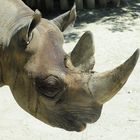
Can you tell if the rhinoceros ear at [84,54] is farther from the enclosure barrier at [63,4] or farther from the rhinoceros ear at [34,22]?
the enclosure barrier at [63,4]

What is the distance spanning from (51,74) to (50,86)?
76 mm

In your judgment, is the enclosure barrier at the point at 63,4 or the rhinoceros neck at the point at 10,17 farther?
the enclosure barrier at the point at 63,4

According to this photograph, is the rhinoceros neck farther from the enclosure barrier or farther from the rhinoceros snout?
the enclosure barrier

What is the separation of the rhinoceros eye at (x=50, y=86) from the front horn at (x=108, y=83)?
181 millimetres

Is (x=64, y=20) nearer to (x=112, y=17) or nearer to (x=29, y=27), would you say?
(x=29, y=27)

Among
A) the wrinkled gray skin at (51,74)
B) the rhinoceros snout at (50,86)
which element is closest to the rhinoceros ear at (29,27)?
the wrinkled gray skin at (51,74)

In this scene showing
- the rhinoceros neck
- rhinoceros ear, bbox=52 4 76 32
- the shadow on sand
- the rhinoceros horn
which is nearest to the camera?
the rhinoceros horn

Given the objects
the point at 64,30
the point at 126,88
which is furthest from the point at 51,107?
the point at 126,88

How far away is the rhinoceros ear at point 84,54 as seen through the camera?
2731 millimetres

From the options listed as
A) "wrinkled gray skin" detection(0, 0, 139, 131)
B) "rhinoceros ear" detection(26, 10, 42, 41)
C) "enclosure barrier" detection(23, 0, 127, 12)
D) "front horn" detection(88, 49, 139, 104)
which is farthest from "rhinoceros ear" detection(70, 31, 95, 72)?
"enclosure barrier" detection(23, 0, 127, 12)

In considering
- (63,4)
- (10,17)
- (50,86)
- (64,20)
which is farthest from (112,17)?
(50,86)

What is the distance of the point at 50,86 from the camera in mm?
2697

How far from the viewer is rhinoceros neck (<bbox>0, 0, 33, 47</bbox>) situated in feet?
9.10

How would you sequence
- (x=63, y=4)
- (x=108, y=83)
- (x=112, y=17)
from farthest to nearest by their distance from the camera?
(x=63, y=4), (x=112, y=17), (x=108, y=83)
